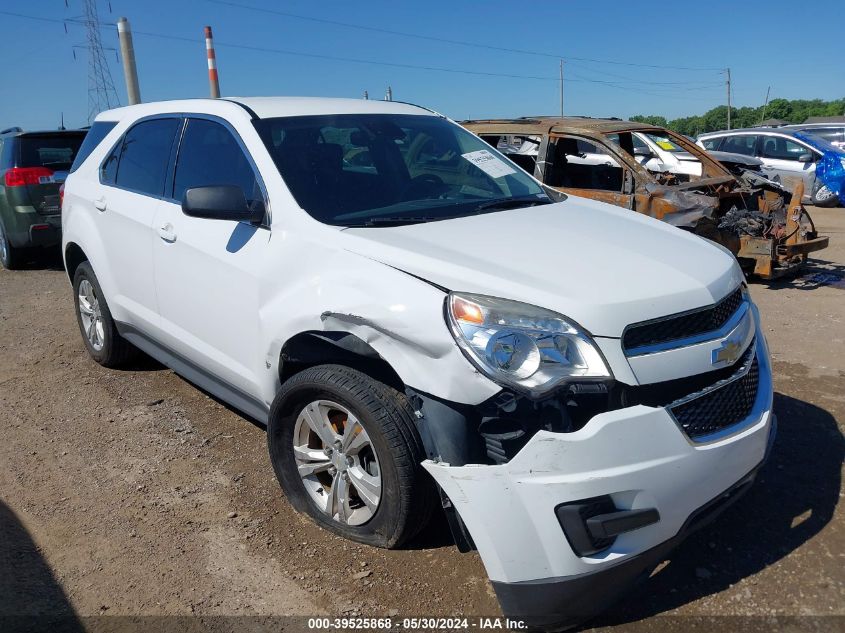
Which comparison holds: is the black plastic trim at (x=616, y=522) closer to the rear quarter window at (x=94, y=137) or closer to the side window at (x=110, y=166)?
the side window at (x=110, y=166)

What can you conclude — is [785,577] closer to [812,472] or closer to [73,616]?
[812,472]

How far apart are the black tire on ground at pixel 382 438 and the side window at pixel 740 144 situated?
45.3 ft

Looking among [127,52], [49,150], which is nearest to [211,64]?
[127,52]

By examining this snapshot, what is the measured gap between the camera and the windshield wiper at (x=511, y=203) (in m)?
3.45

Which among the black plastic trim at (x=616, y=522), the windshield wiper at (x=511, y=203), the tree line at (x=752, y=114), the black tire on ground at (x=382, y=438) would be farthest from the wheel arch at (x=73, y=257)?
the tree line at (x=752, y=114)

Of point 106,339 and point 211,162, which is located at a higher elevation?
point 211,162

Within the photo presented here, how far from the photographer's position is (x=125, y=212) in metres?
4.26

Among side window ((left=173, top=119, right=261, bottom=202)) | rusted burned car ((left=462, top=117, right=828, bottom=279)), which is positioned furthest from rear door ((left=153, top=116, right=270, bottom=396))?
rusted burned car ((left=462, top=117, right=828, bottom=279))

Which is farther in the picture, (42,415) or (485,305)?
(42,415)

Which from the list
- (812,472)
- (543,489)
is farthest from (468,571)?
(812,472)

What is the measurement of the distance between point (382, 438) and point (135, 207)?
243cm

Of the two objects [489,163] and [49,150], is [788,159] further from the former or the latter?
[49,150]

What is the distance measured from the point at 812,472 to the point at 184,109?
3.80 metres

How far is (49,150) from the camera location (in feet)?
29.5
